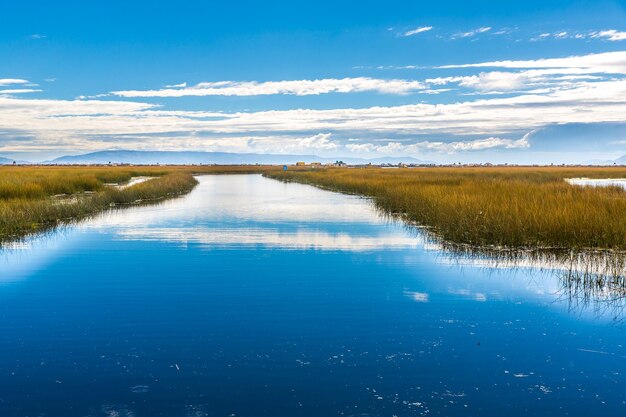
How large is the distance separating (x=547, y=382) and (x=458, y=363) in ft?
3.63

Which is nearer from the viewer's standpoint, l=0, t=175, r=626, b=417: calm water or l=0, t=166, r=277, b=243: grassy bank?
l=0, t=175, r=626, b=417: calm water

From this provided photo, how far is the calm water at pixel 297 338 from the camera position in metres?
6.67

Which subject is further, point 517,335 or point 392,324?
point 392,324

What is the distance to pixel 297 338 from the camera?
8.88 metres

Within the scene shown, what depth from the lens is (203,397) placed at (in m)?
6.70

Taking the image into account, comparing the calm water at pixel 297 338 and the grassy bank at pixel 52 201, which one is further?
the grassy bank at pixel 52 201

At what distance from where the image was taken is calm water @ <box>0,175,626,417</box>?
6.67 metres

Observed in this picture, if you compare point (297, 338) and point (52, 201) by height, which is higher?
point (52, 201)

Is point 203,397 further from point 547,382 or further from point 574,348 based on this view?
point 574,348

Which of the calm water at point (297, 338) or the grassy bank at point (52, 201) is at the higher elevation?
the grassy bank at point (52, 201)

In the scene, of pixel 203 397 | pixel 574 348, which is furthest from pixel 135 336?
pixel 574 348

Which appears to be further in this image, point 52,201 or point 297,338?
point 52,201

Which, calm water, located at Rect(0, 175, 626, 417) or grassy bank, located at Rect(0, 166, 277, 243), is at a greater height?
grassy bank, located at Rect(0, 166, 277, 243)

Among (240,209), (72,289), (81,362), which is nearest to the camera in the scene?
(81,362)
